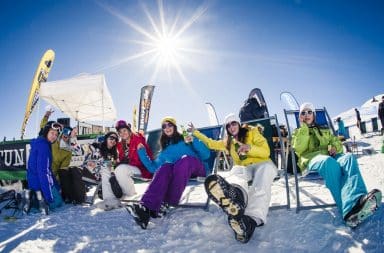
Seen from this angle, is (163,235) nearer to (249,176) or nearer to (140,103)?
(249,176)

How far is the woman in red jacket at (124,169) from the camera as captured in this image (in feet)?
11.6

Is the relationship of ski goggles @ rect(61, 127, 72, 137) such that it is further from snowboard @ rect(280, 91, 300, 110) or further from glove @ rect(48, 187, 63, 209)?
snowboard @ rect(280, 91, 300, 110)

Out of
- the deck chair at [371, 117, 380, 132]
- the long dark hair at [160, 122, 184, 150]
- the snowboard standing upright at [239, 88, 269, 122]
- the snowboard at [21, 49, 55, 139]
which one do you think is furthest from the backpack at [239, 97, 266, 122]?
the deck chair at [371, 117, 380, 132]

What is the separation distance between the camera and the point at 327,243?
1.97m

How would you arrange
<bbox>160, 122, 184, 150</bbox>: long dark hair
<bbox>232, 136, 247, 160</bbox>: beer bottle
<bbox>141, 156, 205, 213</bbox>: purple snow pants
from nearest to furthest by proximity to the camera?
<bbox>141, 156, 205, 213</bbox>: purple snow pants → <bbox>232, 136, 247, 160</bbox>: beer bottle → <bbox>160, 122, 184, 150</bbox>: long dark hair

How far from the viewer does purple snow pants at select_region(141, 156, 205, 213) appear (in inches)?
100

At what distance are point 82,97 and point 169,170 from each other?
9584 millimetres

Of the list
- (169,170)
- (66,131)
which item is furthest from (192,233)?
(66,131)

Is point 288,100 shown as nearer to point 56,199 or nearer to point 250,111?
point 250,111

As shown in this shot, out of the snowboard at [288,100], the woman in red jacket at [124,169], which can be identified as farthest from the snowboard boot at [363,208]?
the snowboard at [288,100]

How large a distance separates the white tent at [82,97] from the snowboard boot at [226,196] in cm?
818

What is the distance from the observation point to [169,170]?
8.98ft

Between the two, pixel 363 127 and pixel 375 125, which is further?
pixel 363 127

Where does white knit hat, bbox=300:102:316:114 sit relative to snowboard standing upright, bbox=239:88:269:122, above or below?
below
